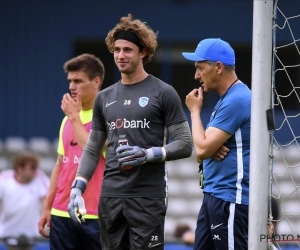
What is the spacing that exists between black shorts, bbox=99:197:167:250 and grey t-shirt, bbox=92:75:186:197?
0.05 m

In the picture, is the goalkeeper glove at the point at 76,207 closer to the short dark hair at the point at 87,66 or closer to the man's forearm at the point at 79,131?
the man's forearm at the point at 79,131

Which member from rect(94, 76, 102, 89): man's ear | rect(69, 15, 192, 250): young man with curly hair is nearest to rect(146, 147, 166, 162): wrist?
rect(69, 15, 192, 250): young man with curly hair

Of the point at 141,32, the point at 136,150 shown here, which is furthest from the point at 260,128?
the point at 141,32

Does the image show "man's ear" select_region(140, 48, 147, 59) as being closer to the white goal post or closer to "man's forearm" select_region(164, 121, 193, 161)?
"man's forearm" select_region(164, 121, 193, 161)

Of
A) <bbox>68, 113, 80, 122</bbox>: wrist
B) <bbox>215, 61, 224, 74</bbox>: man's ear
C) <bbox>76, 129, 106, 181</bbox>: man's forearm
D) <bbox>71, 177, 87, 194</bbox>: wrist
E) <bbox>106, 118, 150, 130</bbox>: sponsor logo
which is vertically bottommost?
<bbox>71, 177, 87, 194</bbox>: wrist

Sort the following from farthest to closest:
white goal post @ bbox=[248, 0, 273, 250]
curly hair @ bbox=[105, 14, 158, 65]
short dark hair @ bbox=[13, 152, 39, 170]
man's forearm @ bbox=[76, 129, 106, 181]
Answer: short dark hair @ bbox=[13, 152, 39, 170] < man's forearm @ bbox=[76, 129, 106, 181] < curly hair @ bbox=[105, 14, 158, 65] < white goal post @ bbox=[248, 0, 273, 250]

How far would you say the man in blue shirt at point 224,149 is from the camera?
15.3ft

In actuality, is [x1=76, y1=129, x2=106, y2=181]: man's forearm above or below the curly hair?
below

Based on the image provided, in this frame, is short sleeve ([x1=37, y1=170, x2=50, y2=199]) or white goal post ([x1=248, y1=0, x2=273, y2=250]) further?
short sleeve ([x1=37, y1=170, x2=50, y2=199])

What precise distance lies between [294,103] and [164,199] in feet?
30.8

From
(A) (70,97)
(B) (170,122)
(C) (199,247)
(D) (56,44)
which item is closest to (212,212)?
(C) (199,247)

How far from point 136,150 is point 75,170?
1.19 meters

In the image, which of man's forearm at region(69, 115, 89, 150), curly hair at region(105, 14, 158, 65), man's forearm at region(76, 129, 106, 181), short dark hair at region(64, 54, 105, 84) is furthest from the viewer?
short dark hair at region(64, 54, 105, 84)

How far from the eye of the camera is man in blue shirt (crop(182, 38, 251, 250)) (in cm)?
466
